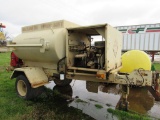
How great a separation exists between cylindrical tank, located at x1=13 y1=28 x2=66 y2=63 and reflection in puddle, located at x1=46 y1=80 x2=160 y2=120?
1766mm

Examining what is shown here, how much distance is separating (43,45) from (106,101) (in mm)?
2903

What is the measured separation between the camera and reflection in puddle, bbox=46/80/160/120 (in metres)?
4.41

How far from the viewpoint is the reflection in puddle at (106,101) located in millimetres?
4414

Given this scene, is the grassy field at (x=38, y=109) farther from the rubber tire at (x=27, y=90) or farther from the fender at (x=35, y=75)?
the fender at (x=35, y=75)

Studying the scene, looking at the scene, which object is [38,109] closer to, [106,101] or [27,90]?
[27,90]

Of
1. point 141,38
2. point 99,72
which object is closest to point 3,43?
point 141,38

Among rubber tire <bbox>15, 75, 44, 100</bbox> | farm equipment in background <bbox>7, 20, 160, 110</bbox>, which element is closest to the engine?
farm equipment in background <bbox>7, 20, 160, 110</bbox>

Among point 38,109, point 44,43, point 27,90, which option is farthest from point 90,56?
point 27,90

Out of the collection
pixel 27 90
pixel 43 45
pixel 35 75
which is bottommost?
pixel 27 90

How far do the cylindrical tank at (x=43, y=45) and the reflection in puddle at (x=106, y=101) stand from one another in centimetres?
177

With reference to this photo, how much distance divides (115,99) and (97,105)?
0.95 m

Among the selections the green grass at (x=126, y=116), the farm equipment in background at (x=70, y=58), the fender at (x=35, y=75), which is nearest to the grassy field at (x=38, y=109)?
the green grass at (x=126, y=116)

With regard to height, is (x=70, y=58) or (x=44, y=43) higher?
(x=44, y=43)

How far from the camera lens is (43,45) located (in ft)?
14.9
